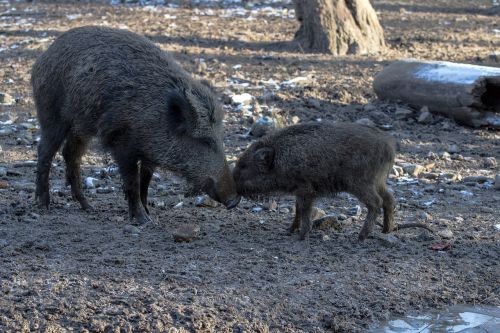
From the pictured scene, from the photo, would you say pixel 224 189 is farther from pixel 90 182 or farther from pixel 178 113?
pixel 90 182

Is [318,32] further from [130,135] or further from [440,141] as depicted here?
[130,135]

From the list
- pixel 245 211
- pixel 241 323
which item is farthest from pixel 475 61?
pixel 241 323

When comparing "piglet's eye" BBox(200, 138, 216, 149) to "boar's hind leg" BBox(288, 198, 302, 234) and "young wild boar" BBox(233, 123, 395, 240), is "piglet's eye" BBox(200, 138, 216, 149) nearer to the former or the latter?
"young wild boar" BBox(233, 123, 395, 240)

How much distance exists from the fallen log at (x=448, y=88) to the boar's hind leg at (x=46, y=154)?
499 centimetres

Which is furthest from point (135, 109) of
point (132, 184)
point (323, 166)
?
point (323, 166)

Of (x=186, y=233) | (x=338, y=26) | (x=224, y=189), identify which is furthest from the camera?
(x=338, y=26)

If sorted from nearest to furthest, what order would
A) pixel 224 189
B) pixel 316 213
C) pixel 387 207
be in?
pixel 224 189 < pixel 387 207 < pixel 316 213

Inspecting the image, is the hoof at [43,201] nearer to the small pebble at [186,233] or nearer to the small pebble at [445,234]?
the small pebble at [186,233]

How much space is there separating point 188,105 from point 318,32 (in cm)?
716

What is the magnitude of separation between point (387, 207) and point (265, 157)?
1.06 meters

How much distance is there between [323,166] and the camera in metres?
6.86

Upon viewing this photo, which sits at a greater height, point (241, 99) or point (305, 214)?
point (305, 214)

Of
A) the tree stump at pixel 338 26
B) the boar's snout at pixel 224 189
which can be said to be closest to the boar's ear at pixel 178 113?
→ the boar's snout at pixel 224 189

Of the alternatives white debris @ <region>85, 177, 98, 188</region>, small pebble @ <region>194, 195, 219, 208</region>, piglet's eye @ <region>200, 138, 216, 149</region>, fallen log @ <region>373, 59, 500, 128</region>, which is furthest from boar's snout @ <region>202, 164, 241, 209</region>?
fallen log @ <region>373, 59, 500, 128</region>
